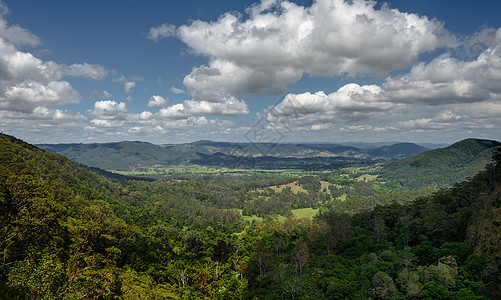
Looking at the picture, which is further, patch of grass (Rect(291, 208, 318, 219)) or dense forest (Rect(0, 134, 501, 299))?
patch of grass (Rect(291, 208, 318, 219))

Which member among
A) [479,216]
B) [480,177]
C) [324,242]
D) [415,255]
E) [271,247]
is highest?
[480,177]

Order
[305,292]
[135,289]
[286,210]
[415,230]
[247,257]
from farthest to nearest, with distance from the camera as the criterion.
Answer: [286,210]
[247,257]
[415,230]
[305,292]
[135,289]

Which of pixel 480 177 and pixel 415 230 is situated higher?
pixel 480 177

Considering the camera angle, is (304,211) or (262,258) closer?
(262,258)

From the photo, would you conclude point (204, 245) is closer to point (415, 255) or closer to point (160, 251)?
point (160, 251)

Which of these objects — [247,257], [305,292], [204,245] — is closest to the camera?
[305,292]

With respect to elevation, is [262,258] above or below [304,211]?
above

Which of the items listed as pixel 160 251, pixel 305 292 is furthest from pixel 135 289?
pixel 160 251

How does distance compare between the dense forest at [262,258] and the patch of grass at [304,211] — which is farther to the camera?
the patch of grass at [304,211]

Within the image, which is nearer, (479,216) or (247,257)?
(479,216)

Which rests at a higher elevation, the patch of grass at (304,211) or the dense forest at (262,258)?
the dense forest at (262,258)

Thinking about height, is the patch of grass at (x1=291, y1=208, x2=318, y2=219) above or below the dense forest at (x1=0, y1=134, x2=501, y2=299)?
below
